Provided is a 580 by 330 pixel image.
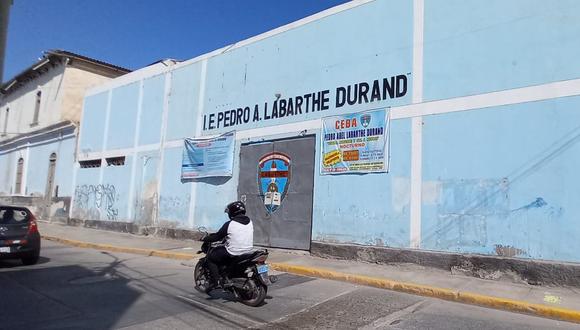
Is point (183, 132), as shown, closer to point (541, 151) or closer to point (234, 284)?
point (234, 284)

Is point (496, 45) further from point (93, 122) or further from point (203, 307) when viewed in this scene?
point (93, 122)

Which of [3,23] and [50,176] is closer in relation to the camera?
A: [3,23]

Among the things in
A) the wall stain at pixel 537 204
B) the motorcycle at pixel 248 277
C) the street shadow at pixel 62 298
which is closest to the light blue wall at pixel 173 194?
the street shadow at pixel 62 298

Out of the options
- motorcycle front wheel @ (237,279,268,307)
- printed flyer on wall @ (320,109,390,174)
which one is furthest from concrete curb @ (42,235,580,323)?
printed flyer on wall @ (320,109,390,174)

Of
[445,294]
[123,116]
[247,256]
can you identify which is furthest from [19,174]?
[445,294]

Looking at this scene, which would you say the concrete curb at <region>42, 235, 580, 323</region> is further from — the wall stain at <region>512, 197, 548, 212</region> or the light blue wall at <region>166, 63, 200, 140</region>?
the light blue wall at <region>166, 63, 200, 140</region>

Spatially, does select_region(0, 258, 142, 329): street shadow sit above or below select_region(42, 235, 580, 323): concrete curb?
below

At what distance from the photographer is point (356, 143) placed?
11977 millimetres

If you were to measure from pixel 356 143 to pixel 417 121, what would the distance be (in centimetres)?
173

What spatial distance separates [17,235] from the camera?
10812mm

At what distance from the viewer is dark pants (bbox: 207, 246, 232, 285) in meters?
7.59

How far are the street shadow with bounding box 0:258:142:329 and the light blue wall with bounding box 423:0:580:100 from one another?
781cm

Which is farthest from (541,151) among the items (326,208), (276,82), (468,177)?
(276,82)

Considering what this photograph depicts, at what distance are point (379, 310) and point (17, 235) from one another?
333 inches
